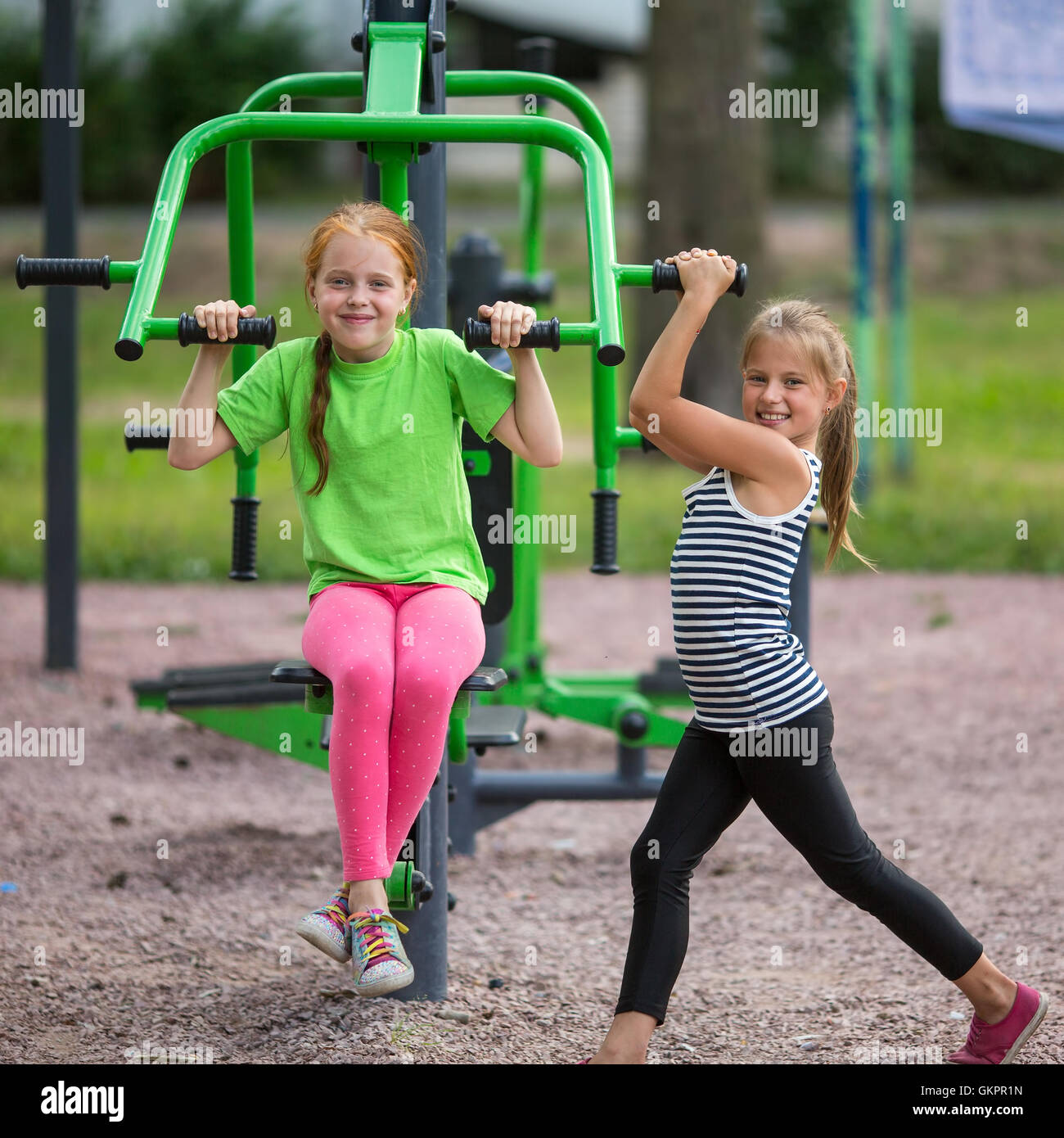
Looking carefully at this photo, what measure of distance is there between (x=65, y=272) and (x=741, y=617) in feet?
3.95

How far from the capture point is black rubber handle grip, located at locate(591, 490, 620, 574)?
3281 millimetres

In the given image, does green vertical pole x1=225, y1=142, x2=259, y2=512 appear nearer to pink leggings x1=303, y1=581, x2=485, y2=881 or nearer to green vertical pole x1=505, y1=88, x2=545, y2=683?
pink leggings x1=303, y1=581, x2=485, y2=881

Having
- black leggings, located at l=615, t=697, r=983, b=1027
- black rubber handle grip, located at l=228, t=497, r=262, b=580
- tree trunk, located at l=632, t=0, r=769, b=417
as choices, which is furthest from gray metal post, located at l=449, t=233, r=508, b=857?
tree trunk, located at l=632, t=0, r=769, b=417

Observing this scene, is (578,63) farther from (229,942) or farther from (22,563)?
(229,942)

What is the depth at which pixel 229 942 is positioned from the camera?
332cm

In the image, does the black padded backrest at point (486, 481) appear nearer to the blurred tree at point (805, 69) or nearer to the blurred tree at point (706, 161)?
the blurred tree at point (706, 161)

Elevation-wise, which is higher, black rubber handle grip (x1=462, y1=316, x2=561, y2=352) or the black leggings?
black rubber handle grip (x1=462, y1=316, x2=561, y2=352)

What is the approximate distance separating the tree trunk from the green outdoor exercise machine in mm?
6582

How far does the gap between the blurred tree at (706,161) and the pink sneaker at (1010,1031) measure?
777 centimetres

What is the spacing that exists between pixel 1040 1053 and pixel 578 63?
27230 mm

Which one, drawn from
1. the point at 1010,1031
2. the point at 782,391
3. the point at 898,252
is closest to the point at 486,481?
the point at 782,391

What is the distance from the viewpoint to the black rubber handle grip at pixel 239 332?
2314 mm

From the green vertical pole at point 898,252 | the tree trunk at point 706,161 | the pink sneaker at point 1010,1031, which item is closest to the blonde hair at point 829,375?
the pink sneaker at point 1010,1031

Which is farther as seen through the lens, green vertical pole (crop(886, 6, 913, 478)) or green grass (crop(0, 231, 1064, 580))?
green vertical pole (crop(886, 6, 913, 478))
